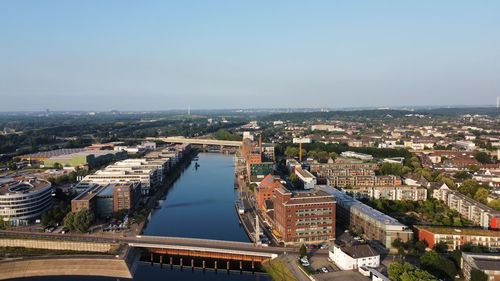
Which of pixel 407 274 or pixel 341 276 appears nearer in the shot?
pixel 407 274

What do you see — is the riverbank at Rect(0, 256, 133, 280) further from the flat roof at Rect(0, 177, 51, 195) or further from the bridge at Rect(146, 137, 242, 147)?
the bridge at Rect(146, 137, 242, 147)

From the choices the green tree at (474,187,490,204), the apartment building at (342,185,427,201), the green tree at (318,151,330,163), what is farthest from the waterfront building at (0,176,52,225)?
the green tree at (318,151,330,163)

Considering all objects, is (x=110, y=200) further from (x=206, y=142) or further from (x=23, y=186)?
(x=206, y=142)

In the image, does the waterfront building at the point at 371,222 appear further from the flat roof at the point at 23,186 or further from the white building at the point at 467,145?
the white building at the point at 467,145

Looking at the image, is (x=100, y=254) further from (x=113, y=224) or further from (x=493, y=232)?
(x=493, y=232)

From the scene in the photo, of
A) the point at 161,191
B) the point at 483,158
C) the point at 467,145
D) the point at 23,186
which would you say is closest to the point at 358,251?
the point at 23,186

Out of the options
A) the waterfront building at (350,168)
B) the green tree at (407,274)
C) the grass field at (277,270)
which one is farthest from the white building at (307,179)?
the green tree at (407,274)
